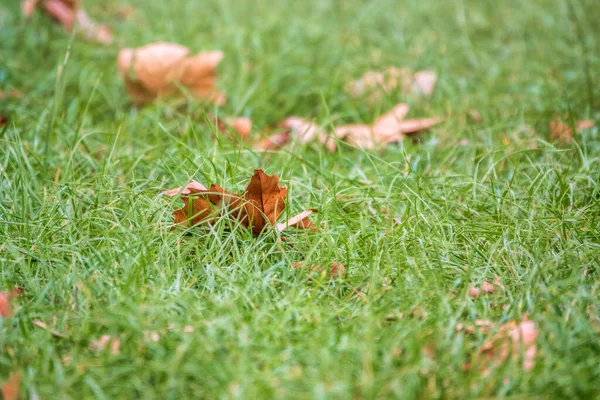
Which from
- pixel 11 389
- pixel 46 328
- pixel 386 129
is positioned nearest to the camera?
pixel 11 389

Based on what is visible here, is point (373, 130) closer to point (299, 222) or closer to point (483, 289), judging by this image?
point (299, 222)

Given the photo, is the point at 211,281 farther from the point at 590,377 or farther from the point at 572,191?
the point at 572,191

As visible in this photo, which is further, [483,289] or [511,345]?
[483,289]

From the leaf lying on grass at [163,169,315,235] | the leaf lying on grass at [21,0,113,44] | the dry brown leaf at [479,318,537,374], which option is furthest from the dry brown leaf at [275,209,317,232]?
the leaf lying on grass at [21,0,113,44]

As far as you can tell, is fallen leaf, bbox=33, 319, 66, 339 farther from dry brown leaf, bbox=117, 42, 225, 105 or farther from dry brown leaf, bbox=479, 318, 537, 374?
dry brown leaf, bbox=117, 42, 225, 105

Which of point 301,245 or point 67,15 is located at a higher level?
point 67,15

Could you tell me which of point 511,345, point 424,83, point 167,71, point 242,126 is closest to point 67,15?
point 167,71

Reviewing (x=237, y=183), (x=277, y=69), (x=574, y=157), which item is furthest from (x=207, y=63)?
(x=574, y=157)
